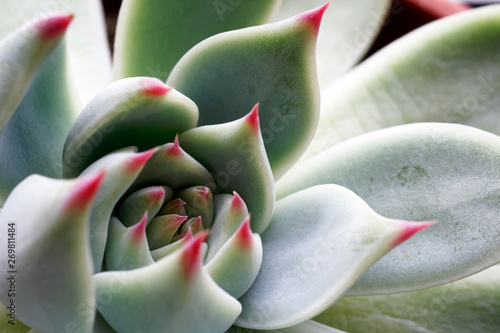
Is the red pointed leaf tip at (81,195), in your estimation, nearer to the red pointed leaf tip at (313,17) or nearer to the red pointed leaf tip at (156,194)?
the red pointed leaf tip at (156,194)

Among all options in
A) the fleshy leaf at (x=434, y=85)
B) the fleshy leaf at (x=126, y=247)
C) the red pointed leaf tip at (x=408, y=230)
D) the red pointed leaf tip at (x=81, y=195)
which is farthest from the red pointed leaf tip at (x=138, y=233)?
the fleshy leaf at (x=434, y=85)

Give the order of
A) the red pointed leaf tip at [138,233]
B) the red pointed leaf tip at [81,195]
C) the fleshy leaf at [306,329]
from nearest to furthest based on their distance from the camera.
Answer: the red pointed leaf tip at [81,195] → the red pointed leaf tip at [138,233] → the fleshy leaf at [306,329]

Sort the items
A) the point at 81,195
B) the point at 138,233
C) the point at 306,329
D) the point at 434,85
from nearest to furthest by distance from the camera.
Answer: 1. the point at 81,195
2. the point at 138,233
3. the point at 306,329
4. the point at 434,85

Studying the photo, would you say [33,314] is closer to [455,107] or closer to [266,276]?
[266,276]

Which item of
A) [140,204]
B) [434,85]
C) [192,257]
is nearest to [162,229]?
[140,204]

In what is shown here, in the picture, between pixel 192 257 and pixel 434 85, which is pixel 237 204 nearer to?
pixel 192 257

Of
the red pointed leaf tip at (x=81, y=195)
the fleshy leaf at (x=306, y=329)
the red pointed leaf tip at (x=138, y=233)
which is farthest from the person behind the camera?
the fleshy leaf at (x=306, y=329)
